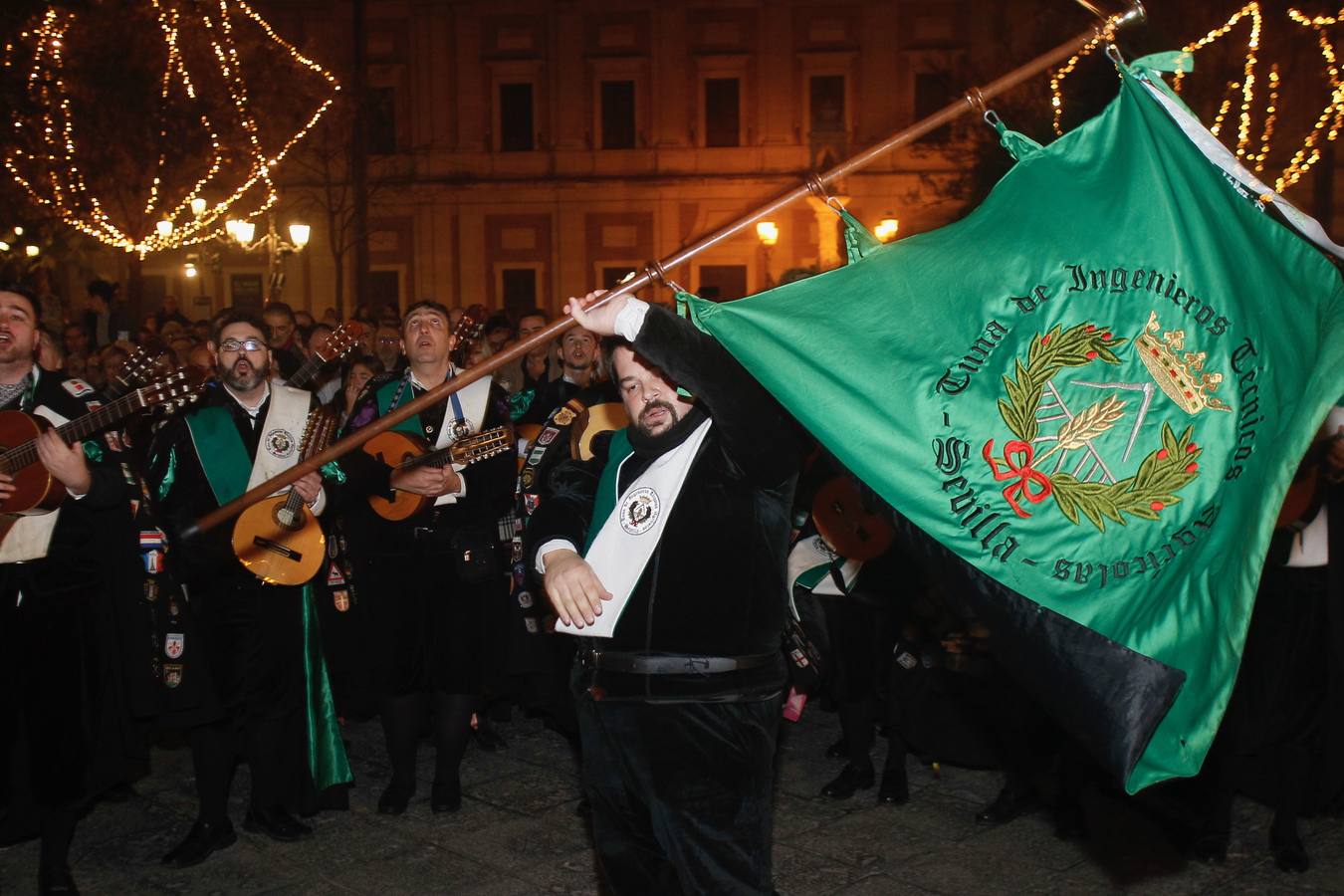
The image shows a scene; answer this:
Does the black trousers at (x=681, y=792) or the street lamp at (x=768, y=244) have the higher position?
the street lamp at (x=768, y=244)

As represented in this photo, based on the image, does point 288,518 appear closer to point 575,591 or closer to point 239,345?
point 239,345

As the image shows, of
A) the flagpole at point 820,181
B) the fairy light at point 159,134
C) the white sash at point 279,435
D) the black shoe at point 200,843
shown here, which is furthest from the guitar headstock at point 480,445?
the fairy light at point 159,134

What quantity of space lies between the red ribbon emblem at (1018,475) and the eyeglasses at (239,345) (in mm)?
3811

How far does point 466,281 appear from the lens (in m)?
38.9

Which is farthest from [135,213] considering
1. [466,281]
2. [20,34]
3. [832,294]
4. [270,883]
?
[832,294]

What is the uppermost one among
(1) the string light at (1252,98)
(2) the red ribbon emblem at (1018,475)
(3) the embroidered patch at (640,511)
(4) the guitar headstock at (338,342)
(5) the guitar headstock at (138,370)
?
(1) the string light at (1252,98)

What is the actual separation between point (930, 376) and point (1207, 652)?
41.3 inches

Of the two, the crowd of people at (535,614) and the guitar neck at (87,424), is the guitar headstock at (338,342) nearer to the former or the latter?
the crowd of people at (535,614)

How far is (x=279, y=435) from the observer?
6242 mm

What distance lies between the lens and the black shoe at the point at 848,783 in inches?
262

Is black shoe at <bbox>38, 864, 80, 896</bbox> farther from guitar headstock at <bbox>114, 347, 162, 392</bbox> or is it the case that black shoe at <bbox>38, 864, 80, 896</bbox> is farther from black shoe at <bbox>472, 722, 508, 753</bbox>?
black shoe at <bbox>472, 722, 508, 753</bbox>

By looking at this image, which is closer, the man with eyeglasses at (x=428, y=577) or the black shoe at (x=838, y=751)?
the man with eyeglasses at (x=428, y=577)

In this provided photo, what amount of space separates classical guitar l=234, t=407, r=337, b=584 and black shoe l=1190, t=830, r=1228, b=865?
4.04m

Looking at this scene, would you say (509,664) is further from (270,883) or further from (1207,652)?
(1207,652)
